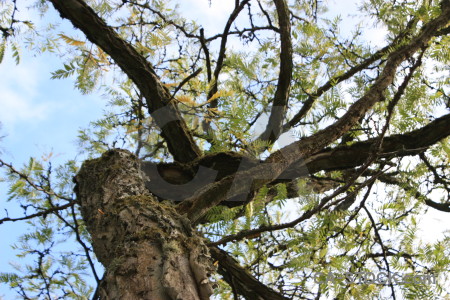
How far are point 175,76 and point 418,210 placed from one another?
2289 mm

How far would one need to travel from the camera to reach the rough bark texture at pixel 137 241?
4.25ft

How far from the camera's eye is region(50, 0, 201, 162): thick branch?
102 inches

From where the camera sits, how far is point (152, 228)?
5.10ft

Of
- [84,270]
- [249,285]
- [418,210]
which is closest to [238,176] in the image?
[249,285]

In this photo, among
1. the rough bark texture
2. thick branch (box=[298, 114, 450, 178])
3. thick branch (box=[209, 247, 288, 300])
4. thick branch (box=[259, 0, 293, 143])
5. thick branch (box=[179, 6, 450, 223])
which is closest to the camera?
the rough bark texture

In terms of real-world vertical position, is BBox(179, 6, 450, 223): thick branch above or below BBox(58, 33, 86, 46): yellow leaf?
below

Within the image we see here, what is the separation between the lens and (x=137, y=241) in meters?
1.50

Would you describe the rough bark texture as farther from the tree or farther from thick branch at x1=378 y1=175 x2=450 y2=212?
thick branch at x1=378 y1=175 x2=450 y2=212

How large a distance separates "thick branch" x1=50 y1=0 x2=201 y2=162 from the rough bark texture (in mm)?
693

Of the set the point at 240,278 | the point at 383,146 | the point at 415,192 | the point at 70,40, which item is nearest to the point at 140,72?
the point at 70,40

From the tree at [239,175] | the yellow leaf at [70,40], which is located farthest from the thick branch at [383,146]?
the yellow leaf at [70,40]

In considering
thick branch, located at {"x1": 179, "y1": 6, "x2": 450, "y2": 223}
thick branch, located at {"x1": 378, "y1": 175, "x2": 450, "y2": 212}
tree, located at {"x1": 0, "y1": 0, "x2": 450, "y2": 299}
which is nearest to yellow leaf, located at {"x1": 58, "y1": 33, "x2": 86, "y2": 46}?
tree, located at {"x1": 0, "y1": 0, "x2": 450, "y2": 299}

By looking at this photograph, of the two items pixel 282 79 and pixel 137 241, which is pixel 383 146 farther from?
pixel 137 241

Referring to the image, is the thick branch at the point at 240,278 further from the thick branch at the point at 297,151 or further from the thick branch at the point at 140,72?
the thick branch at the point at 140,72
